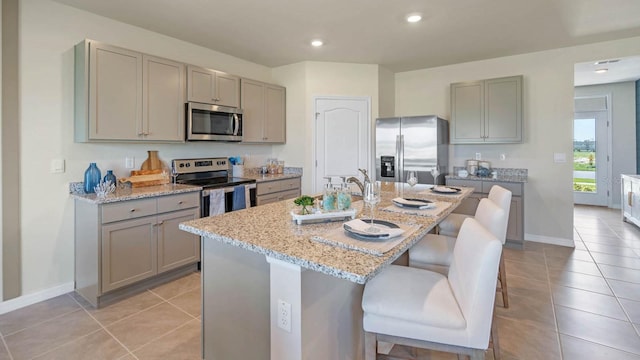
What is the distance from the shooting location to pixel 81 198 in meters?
2.72

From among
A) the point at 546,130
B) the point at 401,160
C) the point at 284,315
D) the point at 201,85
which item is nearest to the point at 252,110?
the point at 201,85

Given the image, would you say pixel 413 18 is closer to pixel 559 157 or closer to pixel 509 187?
pixel 509 187

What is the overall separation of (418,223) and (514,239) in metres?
3.11

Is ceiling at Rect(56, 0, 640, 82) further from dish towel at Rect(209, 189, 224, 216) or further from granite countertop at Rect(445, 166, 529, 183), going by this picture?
dish towel at Rect(209, 189, 224, 216)

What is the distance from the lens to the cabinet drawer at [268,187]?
4012 mm

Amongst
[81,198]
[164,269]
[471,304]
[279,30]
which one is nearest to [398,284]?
[471,304]

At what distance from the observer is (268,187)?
13.6 ft

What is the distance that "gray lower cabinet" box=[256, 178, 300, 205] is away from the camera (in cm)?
403

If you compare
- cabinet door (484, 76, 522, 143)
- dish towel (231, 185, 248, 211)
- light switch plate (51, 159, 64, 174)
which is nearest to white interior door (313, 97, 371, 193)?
dish towel (231, 185, 248, 211)

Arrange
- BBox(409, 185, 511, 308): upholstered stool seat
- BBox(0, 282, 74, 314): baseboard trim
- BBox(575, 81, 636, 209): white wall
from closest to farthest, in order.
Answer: BBox(409, 185, 511, 308): upholstered stool seat, BBox(0, 282, 74, 314): baseboard trim, BBox(575, 81, 636, 209): white wall

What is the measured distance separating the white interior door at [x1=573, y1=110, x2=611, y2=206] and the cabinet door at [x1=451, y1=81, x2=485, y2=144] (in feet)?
11.9

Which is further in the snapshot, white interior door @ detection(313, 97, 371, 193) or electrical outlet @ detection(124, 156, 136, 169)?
white interior door @ detection(313, 97, 371, 193)

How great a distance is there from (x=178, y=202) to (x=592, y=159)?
812cm

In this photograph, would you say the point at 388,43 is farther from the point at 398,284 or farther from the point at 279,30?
the point at 398,284
